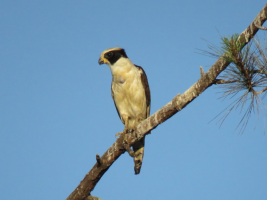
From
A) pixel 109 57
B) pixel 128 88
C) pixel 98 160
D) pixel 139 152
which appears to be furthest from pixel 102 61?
pixel 98 160

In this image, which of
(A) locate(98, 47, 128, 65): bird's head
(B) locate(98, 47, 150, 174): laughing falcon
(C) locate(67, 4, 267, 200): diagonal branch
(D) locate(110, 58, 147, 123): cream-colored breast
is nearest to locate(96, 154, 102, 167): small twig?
(C) locate(67, 4, 267, 200): diagonal branch

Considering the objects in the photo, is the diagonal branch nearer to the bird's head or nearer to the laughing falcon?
the laughing falcon

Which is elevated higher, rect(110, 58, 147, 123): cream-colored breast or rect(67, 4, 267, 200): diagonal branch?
rect(110, 58, 147, 123): cream-colored breast

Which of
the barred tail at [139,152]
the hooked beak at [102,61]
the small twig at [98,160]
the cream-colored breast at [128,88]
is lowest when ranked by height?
the small twig at [98,160]

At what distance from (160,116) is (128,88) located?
1535 mm

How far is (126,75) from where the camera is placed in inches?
217

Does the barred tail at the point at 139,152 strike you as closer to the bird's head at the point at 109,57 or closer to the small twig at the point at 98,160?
the small twig at the point at 98,160

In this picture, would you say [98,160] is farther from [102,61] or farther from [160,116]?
[102,61]

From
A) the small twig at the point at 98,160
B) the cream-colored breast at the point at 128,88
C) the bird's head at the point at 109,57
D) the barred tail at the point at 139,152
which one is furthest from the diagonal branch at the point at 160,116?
the bird's head at the point at 109,57

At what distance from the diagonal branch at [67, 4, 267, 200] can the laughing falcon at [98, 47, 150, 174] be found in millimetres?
852

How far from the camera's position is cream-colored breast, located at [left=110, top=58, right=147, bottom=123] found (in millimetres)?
5531

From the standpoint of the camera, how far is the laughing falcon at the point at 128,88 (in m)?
5.54

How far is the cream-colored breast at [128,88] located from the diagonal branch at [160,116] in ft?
3.45

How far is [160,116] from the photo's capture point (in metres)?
4.12
